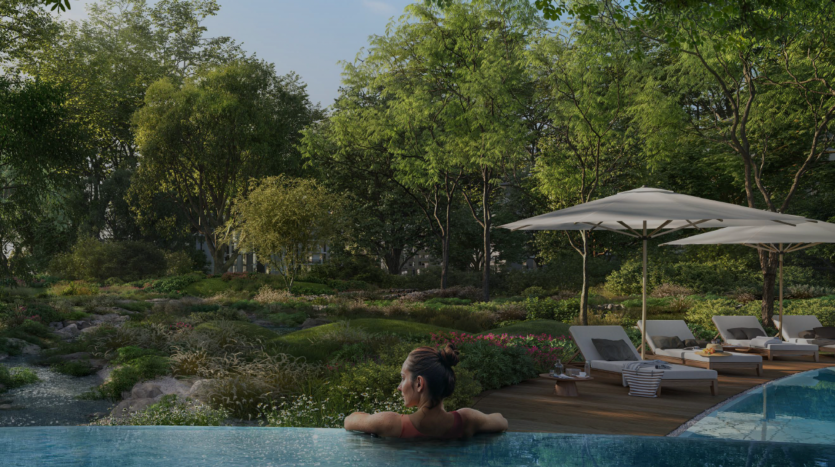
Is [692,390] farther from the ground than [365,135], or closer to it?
closer to it

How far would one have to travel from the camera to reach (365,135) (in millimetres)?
20891

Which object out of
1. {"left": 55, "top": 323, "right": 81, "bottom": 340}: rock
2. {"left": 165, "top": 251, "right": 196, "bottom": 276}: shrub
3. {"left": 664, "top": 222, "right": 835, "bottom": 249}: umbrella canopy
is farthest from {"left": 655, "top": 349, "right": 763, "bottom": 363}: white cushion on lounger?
{"left": 165, "top": 251, "right": 196, "bottom": 276}: shrub

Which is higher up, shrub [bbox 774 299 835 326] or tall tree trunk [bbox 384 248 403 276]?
tall tree trunk [bbox 384 248 403 276]

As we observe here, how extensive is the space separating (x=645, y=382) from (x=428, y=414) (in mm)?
4716

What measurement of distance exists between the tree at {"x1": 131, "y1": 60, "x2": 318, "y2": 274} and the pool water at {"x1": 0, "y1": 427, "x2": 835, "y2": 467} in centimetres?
2086

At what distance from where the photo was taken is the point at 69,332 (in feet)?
35.9

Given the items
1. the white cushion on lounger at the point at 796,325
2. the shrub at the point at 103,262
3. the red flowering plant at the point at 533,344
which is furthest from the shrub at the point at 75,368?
the shrub at the point at 103,262

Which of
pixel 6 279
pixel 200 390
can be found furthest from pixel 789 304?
pixel 6 279

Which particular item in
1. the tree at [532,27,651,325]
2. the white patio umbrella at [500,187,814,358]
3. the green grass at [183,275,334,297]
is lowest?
the green grass at [183,275,334,297]

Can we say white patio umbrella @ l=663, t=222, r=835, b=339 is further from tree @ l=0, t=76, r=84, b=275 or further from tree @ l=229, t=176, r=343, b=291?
tree @ l=0, t=76, r=84, b=275

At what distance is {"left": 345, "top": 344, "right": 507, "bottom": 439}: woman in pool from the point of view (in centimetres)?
258

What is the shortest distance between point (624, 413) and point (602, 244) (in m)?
21.0

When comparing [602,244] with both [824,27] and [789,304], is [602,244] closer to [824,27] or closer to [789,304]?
[789,304]

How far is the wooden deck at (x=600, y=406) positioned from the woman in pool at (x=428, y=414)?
232 cm
